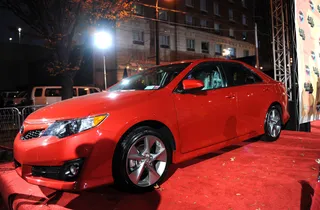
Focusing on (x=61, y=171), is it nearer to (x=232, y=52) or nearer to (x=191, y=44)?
(x=191, y=44)

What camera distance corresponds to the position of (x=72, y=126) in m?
2.85

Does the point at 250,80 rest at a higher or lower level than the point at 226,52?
lower

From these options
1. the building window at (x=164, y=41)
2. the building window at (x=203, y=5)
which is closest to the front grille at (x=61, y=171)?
the building window at (x=164, y=41)

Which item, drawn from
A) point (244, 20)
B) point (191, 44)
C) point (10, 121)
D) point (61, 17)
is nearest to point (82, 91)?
point (61, 17)

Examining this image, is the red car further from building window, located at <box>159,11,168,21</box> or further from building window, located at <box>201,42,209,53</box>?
building window, located at <box>201,42,209,53</box>

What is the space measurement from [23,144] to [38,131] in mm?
210

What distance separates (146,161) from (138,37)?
23.5 metres

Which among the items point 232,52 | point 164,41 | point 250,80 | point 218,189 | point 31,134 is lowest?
point 218,189

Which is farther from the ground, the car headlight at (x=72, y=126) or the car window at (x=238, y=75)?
the car window at (x=238, y=75)

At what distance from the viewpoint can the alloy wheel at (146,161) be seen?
10.1ft

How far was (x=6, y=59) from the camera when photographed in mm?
31859

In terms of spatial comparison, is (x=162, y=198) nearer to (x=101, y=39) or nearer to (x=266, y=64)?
(x=101, y=39)

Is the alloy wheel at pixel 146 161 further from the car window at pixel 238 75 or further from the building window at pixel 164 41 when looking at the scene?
the building window at pixel 164 41

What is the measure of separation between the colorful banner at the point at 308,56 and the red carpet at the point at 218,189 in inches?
109
